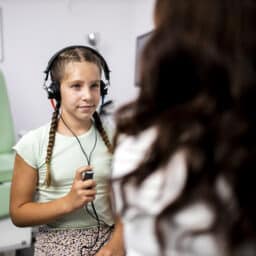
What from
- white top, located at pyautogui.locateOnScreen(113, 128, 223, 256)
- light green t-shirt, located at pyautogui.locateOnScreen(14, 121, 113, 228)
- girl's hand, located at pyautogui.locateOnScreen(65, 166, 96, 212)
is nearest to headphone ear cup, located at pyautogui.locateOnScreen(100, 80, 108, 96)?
light green t-shirt, located at pyautogui.locateOnScreen(14, 121, 113, 228)

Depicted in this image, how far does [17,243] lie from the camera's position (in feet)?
5.95

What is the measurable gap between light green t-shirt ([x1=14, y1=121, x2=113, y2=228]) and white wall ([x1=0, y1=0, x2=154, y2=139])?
151cm

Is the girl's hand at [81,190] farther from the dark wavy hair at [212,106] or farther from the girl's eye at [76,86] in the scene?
the dark wavy hair at [212,106]

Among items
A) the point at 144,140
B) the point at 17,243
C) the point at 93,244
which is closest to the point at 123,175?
the point at 144,140

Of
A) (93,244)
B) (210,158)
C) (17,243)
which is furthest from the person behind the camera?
(17,243)

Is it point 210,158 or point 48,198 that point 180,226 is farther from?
point 48,198

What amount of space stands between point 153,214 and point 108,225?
65cm

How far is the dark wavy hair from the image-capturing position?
45 centimetres

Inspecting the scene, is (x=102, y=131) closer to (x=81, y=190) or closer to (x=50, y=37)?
(x=81, y=190)

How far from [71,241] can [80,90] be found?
44 cm

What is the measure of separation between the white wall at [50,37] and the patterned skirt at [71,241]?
1583 mm

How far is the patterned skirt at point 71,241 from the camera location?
41.6 inches

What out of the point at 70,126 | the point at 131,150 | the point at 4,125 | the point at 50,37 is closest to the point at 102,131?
the point at 70,126

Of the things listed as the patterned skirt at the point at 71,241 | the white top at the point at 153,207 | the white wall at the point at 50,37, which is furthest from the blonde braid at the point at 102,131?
the white wall at the point at 50,37
